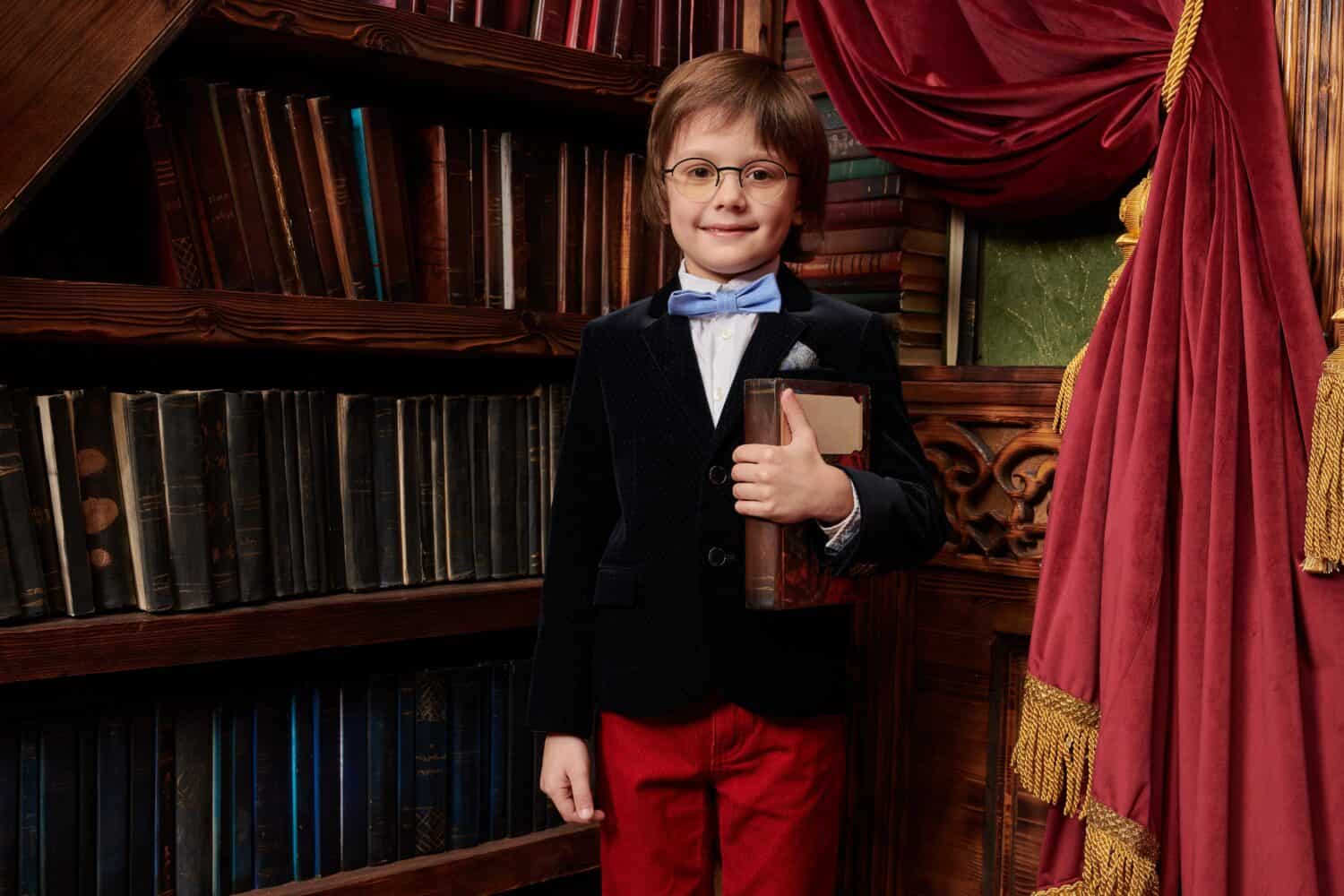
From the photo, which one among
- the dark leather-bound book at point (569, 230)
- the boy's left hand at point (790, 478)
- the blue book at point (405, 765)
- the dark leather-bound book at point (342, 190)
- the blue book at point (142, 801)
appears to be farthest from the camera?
the dark leather-bound book at point (569, 230)

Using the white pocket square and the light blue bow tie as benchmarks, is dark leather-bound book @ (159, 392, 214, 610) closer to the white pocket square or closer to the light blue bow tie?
the light blue bow tie

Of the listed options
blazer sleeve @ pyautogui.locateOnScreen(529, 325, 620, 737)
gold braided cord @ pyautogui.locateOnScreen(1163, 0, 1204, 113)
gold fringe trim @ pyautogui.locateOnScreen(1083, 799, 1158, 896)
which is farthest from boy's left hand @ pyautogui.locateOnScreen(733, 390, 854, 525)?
gold braided cord @ pyautogui.locateOnScreen(1163, 0, 1204, 113)

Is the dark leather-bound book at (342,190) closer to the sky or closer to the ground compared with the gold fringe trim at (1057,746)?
closer to the sky

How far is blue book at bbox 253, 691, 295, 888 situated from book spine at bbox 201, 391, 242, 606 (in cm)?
18

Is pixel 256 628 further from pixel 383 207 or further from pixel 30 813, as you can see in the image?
pixel 383 207

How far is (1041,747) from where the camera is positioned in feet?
4.50

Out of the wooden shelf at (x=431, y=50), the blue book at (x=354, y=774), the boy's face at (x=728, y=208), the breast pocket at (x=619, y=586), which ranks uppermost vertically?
the wooden shelf at (x=431, y=50)

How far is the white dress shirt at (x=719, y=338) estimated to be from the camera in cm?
128

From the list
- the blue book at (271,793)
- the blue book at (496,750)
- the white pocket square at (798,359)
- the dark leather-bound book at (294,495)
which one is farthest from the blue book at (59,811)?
the white pocket square at (798,359)

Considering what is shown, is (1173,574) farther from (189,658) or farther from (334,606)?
(189,658)

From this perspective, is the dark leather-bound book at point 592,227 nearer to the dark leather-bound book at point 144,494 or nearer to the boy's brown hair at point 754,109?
the boy's brown hair at point 754,109

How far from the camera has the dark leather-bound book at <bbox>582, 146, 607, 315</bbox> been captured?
1.81 metres

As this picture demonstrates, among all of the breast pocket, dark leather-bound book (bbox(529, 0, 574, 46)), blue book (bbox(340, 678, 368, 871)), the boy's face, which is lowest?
blue book (bbox(340, 678, 368, 871))

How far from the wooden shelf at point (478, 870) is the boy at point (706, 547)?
444mm
